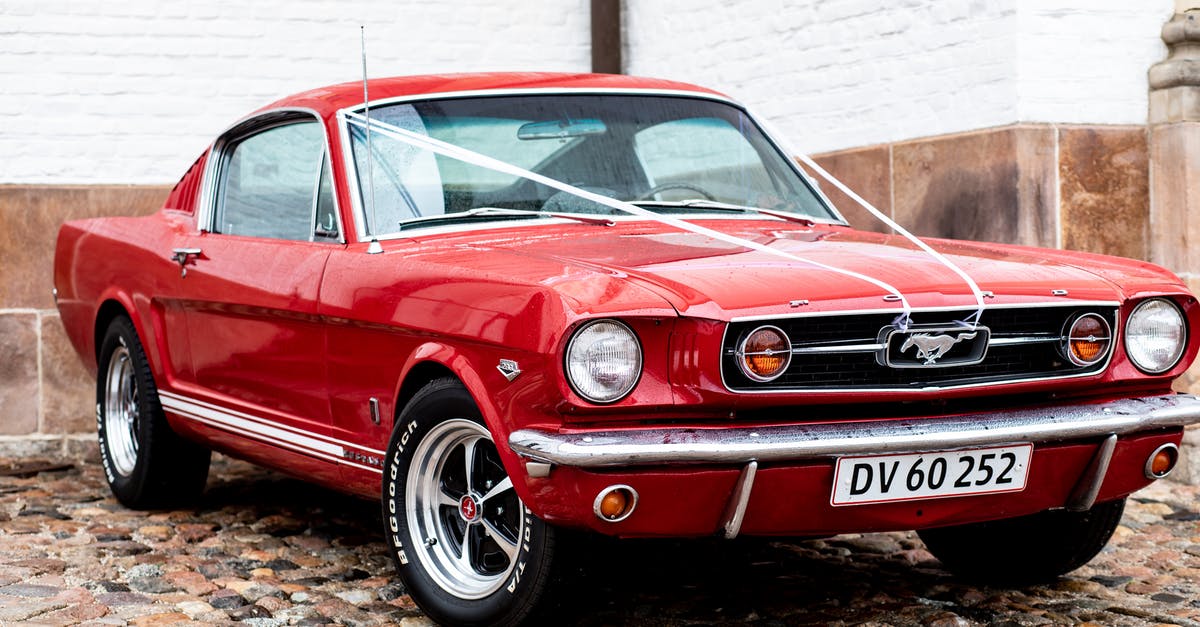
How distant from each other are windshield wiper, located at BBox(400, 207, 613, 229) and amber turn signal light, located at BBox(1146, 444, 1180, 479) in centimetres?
158

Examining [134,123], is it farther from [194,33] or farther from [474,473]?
[474,473]

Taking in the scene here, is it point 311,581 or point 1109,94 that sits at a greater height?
point 1109,94

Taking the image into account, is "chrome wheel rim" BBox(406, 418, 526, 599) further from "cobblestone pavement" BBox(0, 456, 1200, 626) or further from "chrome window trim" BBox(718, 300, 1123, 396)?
"chrome window trim" BBox(718, 300, 1123, 396)

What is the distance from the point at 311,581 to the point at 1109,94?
390cm

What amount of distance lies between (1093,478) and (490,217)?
1.77 metres

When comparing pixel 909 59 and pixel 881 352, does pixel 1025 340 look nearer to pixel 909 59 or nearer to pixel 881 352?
pixel 881 352

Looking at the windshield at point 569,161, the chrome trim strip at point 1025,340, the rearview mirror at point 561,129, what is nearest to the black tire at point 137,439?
the windshield at point 569,161

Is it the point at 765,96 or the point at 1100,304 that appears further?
the point at 765,96

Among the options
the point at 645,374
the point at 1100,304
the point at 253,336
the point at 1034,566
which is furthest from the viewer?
the point at 253,336

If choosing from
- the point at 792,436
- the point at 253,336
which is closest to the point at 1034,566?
the point at 792,436

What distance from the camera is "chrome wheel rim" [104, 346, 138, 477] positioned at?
19.4ft

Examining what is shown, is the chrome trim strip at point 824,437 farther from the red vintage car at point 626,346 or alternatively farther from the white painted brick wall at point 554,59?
the white painted brick wall at point 554,59

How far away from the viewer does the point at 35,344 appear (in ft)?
24.6

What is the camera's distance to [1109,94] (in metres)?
6.33
